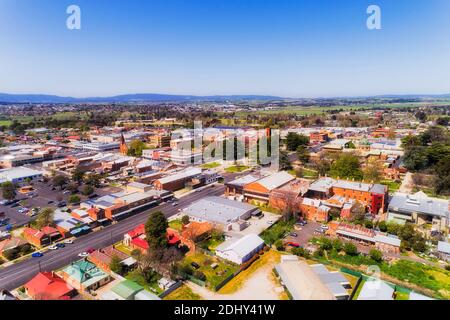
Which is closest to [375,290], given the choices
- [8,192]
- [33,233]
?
[33,233]

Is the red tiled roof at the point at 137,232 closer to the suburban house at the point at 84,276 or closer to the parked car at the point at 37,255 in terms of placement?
the suburban house at the point at 84,276

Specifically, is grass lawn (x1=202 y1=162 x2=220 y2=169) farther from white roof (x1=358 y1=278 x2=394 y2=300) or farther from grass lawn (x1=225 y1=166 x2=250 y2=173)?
white roof (x1=358 y1=278 x2=394 y2=300)

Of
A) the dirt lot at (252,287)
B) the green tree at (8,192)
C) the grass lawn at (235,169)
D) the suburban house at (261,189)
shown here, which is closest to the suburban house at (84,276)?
the dirt lot at (252,287)

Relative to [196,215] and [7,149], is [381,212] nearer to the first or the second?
[196,215]

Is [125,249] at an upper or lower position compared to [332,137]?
lower

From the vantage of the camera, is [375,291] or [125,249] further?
[125,249]

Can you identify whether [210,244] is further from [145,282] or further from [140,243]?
[145,282]
